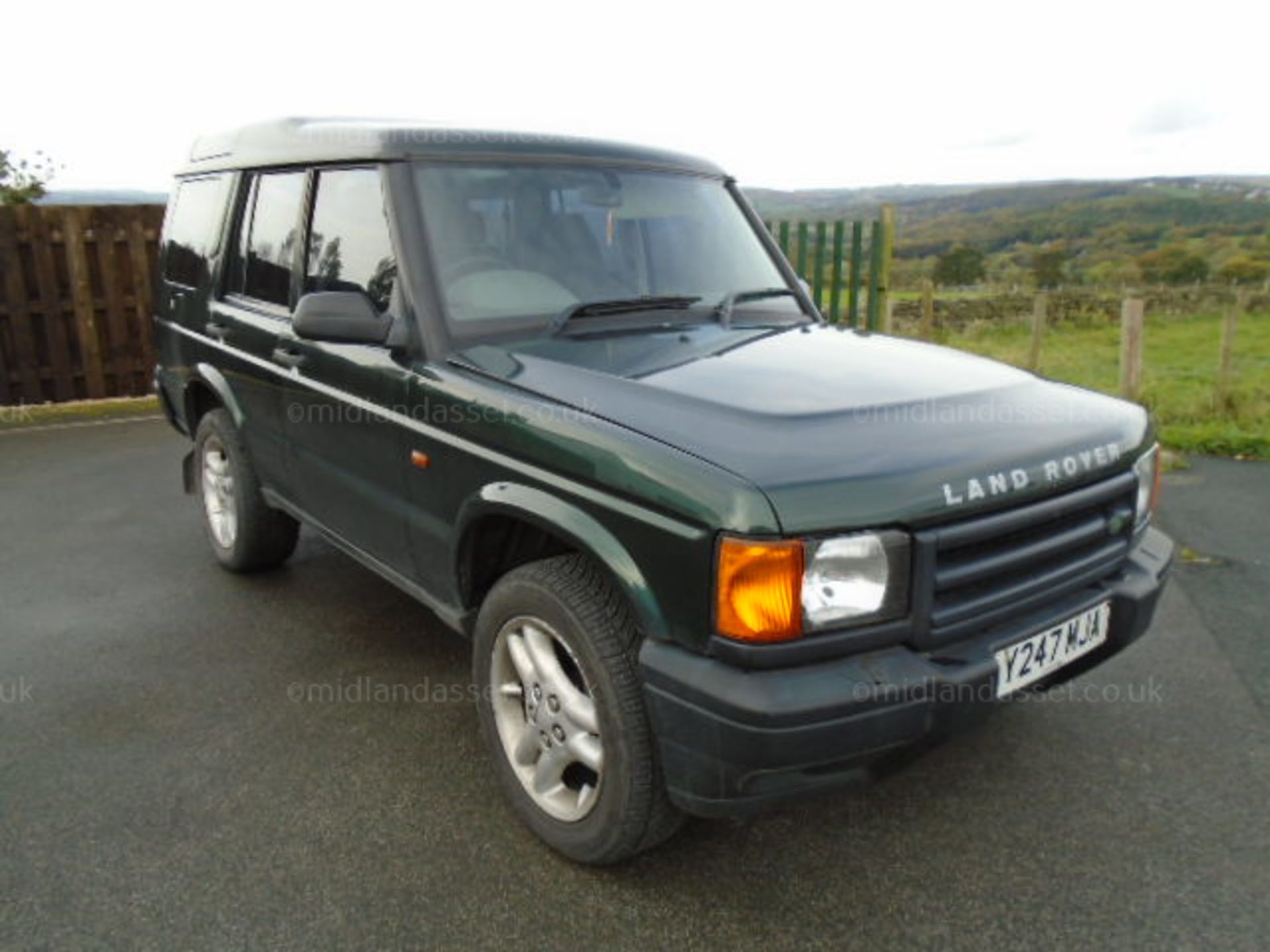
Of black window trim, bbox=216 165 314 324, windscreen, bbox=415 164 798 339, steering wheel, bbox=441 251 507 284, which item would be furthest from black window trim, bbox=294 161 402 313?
steering wheel, bbox=441 251 507 284

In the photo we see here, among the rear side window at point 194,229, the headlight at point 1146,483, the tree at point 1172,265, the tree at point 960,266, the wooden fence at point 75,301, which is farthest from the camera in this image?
the tree at point 1172,265

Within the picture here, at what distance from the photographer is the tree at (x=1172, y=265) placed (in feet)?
132

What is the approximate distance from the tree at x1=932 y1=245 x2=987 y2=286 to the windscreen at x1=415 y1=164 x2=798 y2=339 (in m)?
27.3

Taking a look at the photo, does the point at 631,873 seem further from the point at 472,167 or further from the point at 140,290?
the point at 140,290

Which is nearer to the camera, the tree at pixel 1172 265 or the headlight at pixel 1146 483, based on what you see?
the headlight at pixel 1146 483

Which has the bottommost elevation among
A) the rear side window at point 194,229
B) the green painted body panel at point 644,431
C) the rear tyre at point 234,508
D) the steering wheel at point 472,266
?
the rear tyre at point 234,508

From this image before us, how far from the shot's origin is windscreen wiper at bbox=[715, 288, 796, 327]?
327cm

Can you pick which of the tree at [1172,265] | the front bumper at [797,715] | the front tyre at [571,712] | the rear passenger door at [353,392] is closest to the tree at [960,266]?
the tree at [1172,265]

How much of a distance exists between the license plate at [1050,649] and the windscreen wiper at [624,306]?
1582 mm

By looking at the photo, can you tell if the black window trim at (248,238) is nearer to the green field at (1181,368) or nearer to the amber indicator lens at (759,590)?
the amber indicator lens at (759,590)

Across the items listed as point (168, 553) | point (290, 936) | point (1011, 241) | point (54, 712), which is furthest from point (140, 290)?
point (1011, 241)

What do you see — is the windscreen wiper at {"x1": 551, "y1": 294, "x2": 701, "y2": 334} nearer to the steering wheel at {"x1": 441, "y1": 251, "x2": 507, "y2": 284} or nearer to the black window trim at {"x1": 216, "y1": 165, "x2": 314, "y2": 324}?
the steering wheel at {"x1": 441, "y1": 251, "x2": 507, "y2": 284}

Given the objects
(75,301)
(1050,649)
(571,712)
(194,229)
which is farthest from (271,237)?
(75,301)

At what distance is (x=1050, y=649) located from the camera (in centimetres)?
239
